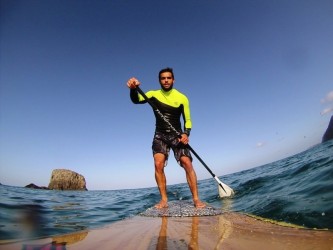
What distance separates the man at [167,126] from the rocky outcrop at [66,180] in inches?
1827

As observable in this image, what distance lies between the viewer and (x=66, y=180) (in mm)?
46750

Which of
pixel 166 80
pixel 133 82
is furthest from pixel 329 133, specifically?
pixel 133 82

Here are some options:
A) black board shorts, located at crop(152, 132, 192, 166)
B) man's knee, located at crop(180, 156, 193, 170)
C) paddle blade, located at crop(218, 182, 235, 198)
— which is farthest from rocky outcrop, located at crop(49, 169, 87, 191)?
man's knee, located at crop(180, 156, 193, 170)

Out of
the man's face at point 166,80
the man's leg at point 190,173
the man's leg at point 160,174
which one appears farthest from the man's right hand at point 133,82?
the man's leg at point 190,173

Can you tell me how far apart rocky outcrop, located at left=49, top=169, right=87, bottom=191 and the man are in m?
46.4

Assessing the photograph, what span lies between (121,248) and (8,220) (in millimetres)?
2575

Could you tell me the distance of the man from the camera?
5.31m

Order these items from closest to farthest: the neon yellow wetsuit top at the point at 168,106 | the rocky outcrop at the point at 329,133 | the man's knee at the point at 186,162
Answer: the man's knee at the point at 186,162
the neon yellow wetsuit top at the point at 168,106
the rocky outcrop at the point at 329,133

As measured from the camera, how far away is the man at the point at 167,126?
5.31 m

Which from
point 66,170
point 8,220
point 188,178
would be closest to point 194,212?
point 188,178

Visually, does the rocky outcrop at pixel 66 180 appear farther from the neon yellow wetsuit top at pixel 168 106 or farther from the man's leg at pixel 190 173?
the man's leg at pixel 190 173

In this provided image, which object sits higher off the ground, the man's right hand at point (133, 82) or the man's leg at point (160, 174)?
the man's right hand at point (133, 82)

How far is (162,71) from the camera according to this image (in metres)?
5.69

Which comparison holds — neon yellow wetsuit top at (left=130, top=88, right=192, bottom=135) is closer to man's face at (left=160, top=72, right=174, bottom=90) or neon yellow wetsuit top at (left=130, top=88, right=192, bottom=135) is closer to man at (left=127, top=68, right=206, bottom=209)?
man at (left=127, top=68, right=206, bottom=209)
